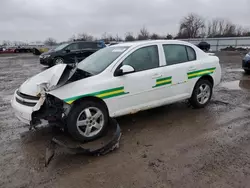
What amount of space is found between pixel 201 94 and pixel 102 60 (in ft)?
8.30

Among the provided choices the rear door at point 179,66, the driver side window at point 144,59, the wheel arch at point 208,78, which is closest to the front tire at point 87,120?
the driver side window at point 144,59

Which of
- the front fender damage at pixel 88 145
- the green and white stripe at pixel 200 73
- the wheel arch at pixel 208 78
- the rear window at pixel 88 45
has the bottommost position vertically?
the front fender damage at pixel 88 145

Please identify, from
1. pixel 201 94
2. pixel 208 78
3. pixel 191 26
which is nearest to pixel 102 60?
pixel 201 94

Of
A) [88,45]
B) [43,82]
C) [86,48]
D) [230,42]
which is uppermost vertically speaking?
[230,42]

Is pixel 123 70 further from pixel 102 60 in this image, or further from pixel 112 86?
pixel 102 60

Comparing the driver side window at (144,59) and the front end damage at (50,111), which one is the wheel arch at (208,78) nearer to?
the driver side window at (144,59)

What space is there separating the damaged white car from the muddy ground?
0.45 metres

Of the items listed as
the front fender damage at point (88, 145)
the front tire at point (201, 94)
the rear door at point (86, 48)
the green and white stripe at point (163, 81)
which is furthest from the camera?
the rear door at point (86, 48)

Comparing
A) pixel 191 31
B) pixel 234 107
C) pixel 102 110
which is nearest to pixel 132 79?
pixel 102 110

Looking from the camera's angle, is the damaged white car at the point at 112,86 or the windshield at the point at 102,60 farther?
the windshield at the point at 102,60

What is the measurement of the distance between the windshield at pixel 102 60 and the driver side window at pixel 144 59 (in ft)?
0.74

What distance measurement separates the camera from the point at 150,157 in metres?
3.29

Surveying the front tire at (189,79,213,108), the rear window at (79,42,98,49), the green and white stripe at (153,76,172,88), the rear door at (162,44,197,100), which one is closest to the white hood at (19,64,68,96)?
the green and white stripe at (153,76,172,88)

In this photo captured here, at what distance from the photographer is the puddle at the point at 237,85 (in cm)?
755
